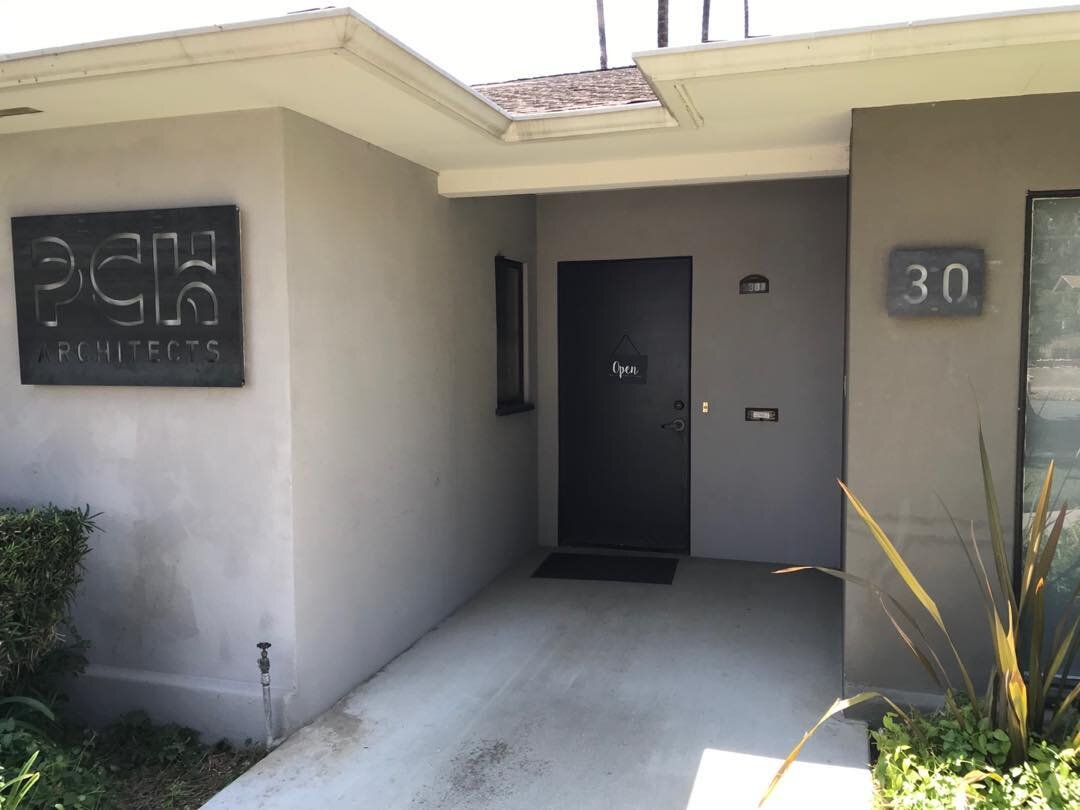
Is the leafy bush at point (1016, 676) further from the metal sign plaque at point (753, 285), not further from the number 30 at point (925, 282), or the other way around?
the metal sign plaque at point (753, 285)

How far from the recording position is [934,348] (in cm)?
329

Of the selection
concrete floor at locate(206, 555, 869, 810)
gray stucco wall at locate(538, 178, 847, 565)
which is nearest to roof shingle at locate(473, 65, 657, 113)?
gray stucco wall at locate(538, 178, 847, 565)

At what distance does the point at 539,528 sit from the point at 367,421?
2612mm

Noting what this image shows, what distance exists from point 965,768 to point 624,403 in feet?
11.8

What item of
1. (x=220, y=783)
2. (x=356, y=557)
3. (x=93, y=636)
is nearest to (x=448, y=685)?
(x=356, y=557)

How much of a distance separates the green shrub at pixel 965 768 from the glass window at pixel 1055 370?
89 cm

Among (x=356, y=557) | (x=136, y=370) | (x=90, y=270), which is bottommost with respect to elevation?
(x=356, y=557)

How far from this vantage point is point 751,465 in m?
5.62

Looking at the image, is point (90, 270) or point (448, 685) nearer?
point (90, 270)

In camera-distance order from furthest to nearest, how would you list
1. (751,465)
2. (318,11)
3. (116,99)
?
(751,465) < (116,99) < (318,11)

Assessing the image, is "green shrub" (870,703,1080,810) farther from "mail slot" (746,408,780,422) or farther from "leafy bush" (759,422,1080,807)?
"mail slot" (746,408,780,422)

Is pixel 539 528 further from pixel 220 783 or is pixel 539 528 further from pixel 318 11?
pixel 318 11

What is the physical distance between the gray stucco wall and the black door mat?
401mm

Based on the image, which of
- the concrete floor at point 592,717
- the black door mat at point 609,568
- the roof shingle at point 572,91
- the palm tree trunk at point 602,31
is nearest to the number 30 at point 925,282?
the roof shingle at point 572,91
